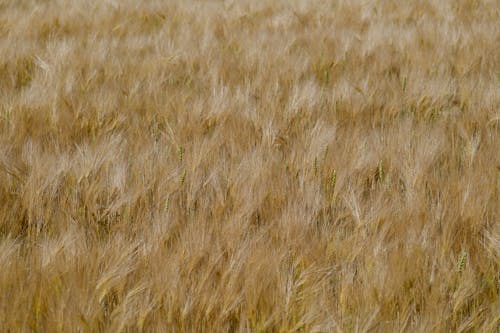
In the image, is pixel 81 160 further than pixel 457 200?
Yes

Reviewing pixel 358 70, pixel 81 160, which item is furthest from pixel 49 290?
pixel 358 70

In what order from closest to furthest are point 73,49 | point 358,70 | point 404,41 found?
point 358,70 → point 73,49 → point 404,41

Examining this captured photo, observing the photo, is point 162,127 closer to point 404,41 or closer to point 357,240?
point 357,240

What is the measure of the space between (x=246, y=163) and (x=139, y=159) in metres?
0.34

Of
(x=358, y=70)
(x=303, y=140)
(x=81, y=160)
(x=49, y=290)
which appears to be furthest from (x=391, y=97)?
(x=49, y=290)

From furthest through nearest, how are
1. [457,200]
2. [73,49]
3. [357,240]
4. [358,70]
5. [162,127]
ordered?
1. [73,49]
2. [358,70]
3. [162,127]
4. [457,200]
5. [357,240]

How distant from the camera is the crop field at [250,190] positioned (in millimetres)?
1048

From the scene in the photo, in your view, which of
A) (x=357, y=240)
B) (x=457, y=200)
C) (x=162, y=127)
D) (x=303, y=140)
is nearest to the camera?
(x=357, y=240)

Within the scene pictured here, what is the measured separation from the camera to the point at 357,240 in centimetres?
127

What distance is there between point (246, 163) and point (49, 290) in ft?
2.36

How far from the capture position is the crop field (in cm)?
105

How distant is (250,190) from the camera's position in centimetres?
144

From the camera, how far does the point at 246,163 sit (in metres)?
1.59

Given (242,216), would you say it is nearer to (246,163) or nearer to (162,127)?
(246,163)
